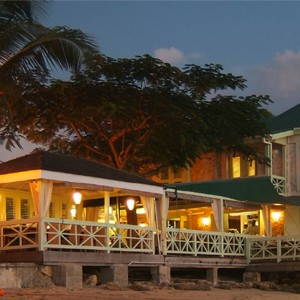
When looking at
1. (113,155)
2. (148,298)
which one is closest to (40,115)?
(113,155)

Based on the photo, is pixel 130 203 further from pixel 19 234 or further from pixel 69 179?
pixel 19 234

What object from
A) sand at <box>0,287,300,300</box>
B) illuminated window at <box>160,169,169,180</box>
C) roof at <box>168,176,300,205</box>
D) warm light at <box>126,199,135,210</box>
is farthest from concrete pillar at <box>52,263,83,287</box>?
illuminated window at <box>160,169,169,180</box>

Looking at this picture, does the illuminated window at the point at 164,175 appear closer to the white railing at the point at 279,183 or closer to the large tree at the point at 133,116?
the large tree at the point at 133,116

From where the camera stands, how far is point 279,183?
3597cm

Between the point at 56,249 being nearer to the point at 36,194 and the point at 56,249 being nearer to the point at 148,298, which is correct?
the point at 36,194

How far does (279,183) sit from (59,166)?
15.5m

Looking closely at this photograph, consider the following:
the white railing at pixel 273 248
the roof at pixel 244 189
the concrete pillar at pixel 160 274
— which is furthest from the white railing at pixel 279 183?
the concrete pillar at pixel 160 274

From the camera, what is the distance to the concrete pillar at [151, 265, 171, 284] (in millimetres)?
26328

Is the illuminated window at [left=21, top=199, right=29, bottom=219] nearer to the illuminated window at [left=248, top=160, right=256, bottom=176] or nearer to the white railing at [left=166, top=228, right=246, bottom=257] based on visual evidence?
the white railing at [left=166, top=228, right=246, bottom=257]

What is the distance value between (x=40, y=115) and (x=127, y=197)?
8406 millimetres

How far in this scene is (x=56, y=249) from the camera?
22969 mm

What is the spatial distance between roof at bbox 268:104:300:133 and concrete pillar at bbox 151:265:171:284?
501 inches

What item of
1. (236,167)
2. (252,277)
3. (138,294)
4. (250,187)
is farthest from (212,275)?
(236,167)

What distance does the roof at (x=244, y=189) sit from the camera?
3259 centimetres
